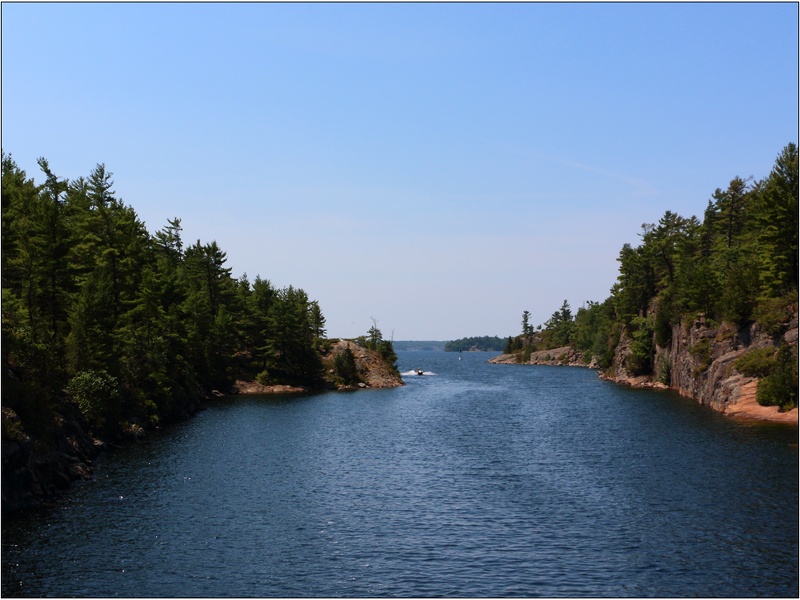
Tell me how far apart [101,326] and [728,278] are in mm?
84931

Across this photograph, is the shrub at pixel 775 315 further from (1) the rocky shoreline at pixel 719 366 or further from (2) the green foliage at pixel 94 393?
(2) the green foliage at pixel 94 393

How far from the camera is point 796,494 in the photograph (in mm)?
46469

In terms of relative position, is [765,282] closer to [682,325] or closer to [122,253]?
[682,325]

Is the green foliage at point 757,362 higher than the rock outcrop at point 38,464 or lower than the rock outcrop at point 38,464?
higher

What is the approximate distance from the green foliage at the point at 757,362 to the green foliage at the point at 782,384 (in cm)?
325

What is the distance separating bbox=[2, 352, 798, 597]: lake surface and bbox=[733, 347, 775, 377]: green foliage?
11630 mm

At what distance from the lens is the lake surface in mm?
32375

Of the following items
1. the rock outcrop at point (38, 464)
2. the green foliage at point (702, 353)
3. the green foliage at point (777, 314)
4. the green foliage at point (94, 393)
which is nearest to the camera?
the rock outcrop at point (38, 464)

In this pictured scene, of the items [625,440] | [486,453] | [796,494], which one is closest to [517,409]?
[625,440]

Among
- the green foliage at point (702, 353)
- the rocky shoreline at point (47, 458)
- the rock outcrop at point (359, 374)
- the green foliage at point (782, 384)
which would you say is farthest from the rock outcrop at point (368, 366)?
the green foliage at point (782, 384)

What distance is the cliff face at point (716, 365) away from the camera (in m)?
82.8

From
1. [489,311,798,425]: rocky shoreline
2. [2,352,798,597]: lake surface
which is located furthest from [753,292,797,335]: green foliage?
[2,352,798,597]: lake surface

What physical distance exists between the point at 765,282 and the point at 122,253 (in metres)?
85.2

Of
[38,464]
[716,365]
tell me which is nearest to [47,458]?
[38,464]
